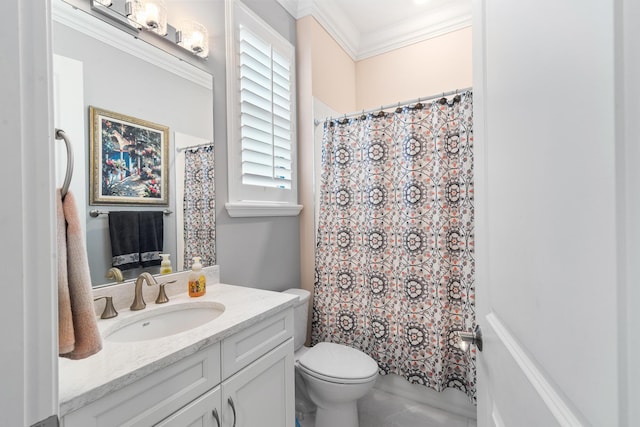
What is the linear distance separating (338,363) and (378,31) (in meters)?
2.66

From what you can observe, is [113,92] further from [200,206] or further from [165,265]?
[165,265]

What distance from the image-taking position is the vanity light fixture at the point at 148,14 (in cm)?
116

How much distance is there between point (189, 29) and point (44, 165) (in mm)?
1364

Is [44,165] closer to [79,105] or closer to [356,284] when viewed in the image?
[79,105]

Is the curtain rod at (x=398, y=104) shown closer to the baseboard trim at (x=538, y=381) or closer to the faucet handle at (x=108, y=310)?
the baseboard trim at (x=538, y=381)

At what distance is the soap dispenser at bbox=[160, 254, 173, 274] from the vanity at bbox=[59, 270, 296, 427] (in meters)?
0.08

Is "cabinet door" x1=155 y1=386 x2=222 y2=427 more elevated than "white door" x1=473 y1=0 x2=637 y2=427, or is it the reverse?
"white door" x1=473 y1=0 x2=637 y2=427

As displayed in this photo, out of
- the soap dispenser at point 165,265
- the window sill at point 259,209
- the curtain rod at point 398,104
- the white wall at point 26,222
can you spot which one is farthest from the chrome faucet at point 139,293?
the curtain rod at point 398,104

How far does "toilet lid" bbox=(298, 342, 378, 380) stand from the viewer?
1.45 meters

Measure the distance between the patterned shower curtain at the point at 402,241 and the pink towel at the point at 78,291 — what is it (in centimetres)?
154

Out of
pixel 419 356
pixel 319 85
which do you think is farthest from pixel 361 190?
pixel 419 356

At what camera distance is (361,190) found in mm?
1917

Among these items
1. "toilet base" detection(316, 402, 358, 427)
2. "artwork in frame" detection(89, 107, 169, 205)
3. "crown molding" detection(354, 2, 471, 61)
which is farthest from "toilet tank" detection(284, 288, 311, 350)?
"crown molding" detection(354, 2, 471, 61)

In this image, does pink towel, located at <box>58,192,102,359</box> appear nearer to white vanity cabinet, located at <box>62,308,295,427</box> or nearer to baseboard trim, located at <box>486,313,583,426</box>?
white vanity cabinet, located at <box>62,308,295,427</box>
